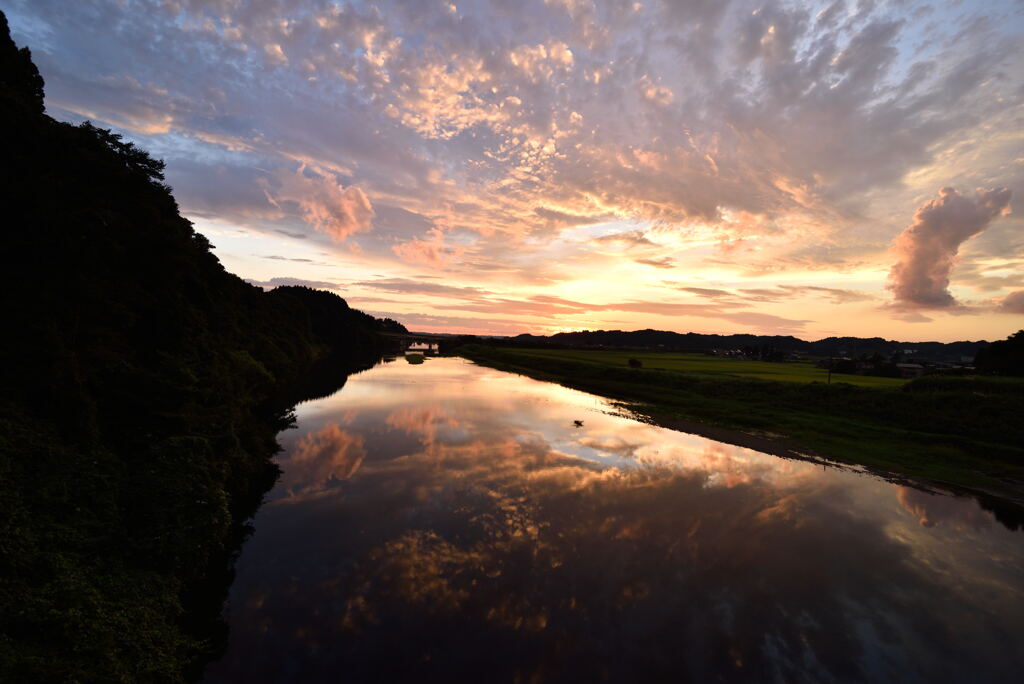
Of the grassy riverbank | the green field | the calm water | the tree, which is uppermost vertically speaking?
the tree

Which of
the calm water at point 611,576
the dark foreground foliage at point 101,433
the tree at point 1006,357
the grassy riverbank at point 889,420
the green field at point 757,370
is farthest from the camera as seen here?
the green field at point 757,370

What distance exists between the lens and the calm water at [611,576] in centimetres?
994

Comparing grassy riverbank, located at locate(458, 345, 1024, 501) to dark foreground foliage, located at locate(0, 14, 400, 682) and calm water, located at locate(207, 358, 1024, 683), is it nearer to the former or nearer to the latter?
calm water, located at locate(207, 358, 1024, 683)

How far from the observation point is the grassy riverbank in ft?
86.6

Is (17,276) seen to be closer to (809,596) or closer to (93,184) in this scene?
(93,184)

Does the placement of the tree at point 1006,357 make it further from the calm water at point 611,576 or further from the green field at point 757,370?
the calm water at point 611,576

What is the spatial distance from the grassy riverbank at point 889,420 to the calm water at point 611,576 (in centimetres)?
633

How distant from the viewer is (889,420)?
35.5 meters

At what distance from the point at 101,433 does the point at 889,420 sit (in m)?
50.6

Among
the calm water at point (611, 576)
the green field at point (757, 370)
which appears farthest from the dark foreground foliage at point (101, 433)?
the green field at point (757, 370)

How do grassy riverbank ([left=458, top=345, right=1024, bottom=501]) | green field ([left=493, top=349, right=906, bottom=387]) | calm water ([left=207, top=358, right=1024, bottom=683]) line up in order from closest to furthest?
1. calm water ([left=207, top=358, right=1024, bottom=683])
2. grassy riverbank ([left=458, top=345, right=1024, bottom=501])
3. green field ([left=493, top=349, right=906, bottom=387])

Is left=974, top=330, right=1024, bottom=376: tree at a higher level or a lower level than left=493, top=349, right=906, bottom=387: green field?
higher

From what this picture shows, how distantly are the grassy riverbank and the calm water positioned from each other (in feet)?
20.8

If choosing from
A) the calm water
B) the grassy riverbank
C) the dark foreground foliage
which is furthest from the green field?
the dark foreground foliage
